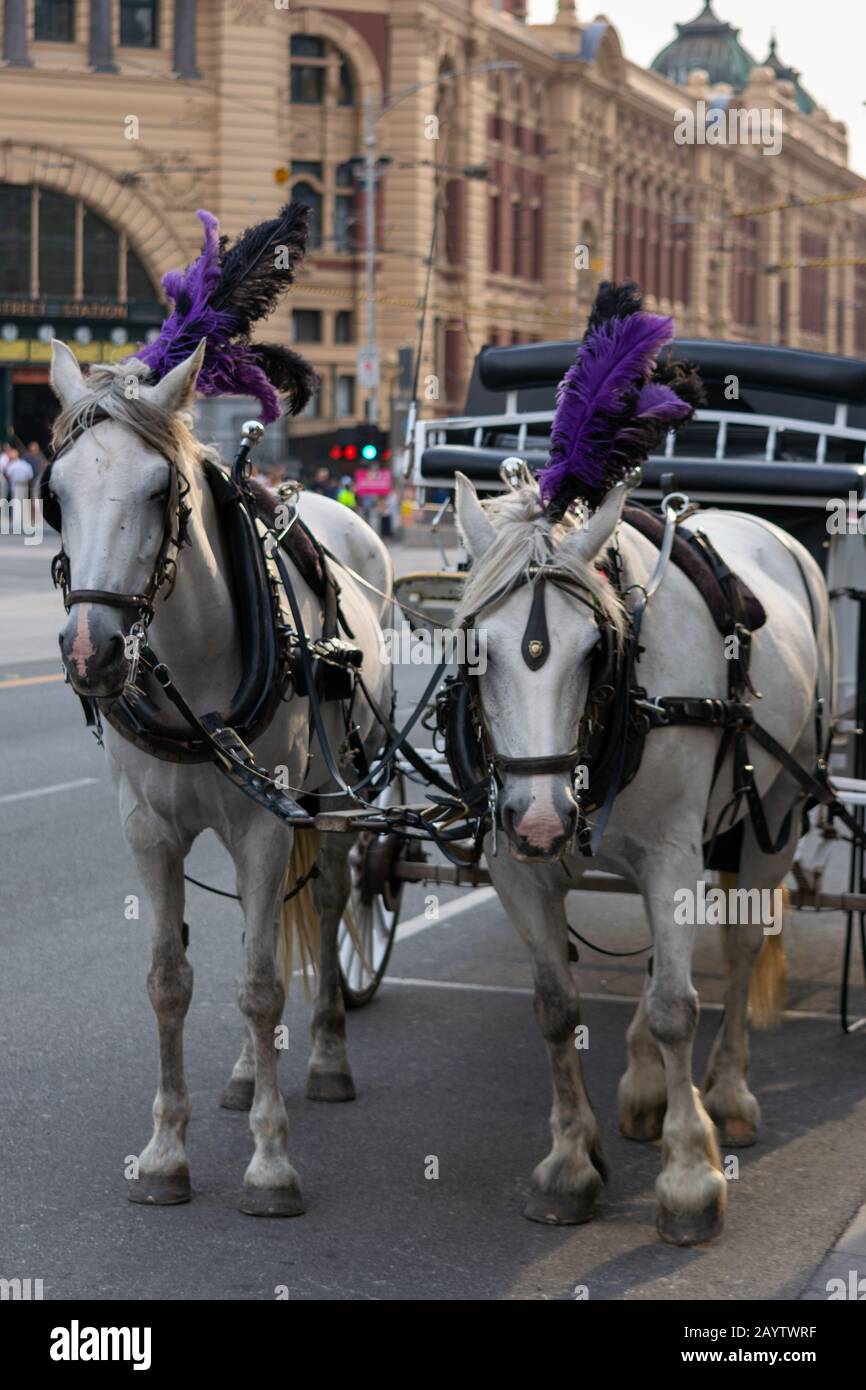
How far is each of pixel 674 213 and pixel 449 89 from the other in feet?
93.7

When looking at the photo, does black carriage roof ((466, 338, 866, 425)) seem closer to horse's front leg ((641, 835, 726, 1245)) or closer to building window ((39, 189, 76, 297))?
horse's front leg ((641, 835, 726, 1245))

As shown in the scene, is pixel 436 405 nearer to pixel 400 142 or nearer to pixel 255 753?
pixel 400 142

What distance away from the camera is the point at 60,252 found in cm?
5609

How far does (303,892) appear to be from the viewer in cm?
683

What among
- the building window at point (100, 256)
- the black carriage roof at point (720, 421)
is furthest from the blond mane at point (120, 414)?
the building window at point (100, 256)

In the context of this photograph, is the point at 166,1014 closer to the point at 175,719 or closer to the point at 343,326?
the point at 175,719

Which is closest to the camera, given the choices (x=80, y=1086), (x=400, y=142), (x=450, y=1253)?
(x=450, y=1253)

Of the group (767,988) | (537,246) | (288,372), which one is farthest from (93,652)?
(537,246)

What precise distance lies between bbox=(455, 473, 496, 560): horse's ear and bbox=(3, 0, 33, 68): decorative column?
178ft

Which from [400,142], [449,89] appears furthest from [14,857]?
[449,89]

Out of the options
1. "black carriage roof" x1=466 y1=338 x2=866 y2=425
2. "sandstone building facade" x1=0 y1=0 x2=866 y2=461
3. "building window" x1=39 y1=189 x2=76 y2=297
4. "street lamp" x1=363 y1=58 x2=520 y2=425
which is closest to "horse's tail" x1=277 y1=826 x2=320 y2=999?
"black carriage roof" x1=466 y1=338 x2=866 y2=425

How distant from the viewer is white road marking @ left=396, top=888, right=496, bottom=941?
9.38 m

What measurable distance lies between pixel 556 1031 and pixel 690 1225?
62 cm

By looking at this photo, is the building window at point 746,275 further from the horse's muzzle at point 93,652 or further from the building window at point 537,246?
the horse's muzzle at point 93,652
